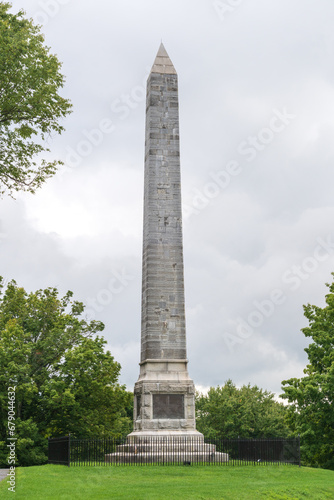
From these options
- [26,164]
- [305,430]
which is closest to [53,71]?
[26,164]

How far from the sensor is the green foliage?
5122cm

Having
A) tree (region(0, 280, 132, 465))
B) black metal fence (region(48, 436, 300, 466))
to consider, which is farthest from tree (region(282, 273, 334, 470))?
tree (region(0, 280, 132, 465))

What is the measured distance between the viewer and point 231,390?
57875mm

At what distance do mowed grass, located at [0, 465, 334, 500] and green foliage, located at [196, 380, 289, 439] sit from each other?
31259 mm

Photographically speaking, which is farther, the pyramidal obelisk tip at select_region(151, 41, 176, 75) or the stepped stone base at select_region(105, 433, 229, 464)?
the pyramidal obelisk tip at select_region(151, 41, 176, 75)

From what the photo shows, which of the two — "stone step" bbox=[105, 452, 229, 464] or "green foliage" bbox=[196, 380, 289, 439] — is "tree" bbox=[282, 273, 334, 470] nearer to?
"stone step" bbox=[105, 452, 229, 464]

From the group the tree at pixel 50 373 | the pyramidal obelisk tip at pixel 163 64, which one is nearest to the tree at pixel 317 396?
the tree at pixel 50 373

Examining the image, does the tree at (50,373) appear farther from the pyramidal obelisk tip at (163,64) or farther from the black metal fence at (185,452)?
the pyramidal obelisk tip at (163,64)

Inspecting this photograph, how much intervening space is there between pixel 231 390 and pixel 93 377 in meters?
27.1

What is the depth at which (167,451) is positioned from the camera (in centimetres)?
2180

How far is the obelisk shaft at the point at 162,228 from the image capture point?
24625 millimetres

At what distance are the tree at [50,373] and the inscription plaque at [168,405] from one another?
921cm

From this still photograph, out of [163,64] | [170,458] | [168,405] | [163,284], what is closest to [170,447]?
[170,458]

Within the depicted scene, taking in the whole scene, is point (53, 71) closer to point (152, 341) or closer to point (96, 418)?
point (152, 341)
